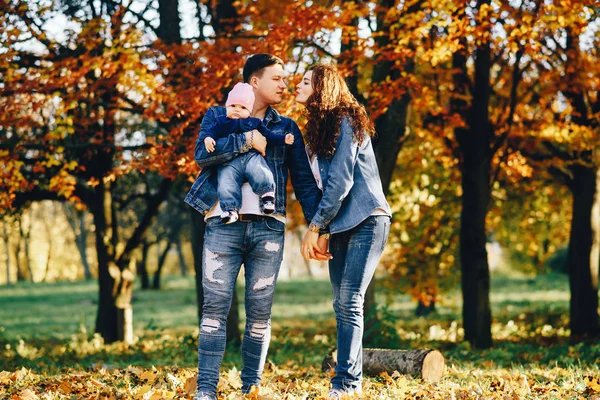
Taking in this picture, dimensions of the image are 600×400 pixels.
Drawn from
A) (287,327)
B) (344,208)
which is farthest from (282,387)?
(287,327)

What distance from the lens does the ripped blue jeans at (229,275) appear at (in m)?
4.20

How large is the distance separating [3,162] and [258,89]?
5656 mm

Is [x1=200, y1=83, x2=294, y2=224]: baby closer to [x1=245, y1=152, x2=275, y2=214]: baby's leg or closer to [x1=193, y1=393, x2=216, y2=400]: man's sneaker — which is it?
[x1=245, y1=152, x2=275, y2=214]: baby's leg

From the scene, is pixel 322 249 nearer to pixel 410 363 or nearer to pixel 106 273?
pixel 410 363

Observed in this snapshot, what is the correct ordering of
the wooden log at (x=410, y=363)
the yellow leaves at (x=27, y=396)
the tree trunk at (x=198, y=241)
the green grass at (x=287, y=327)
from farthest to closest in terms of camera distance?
the tree trunk at (x=198, y=241), the green grass at (x=287, y=327), the wooden log at (x=410, y=363), the yellow leaves at (x=27, y=396)

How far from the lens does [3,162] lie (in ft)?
28.7

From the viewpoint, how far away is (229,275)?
4219mm

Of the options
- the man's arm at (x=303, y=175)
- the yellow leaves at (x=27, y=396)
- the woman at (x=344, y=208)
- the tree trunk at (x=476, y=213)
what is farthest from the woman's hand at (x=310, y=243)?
the tree trunk at (x=476, y=213)

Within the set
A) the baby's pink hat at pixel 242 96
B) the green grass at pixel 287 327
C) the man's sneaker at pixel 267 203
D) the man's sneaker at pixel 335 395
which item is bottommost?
the green grass at pixel 287 327

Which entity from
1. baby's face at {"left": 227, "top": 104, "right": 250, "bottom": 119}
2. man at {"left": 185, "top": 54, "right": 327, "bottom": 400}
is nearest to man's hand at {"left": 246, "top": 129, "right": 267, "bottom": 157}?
man at {"left": 185, "top": 54, "right": 327, "bottom": 400}

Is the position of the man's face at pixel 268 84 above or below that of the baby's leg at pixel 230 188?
above

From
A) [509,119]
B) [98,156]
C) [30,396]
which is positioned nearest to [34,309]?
[98,156]

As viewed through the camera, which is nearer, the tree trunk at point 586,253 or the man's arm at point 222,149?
the man's arm at point 222,149

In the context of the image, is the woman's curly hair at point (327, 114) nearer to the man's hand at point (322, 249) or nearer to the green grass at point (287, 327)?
the man's hand at point (322, 249)
